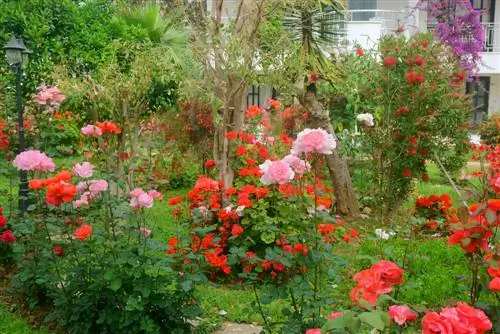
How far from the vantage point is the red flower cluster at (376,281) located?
2062mm

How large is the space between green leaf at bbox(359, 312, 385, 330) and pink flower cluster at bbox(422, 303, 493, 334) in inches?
4.8

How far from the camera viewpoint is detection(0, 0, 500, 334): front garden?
3.23 metres

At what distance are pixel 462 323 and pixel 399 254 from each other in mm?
4117

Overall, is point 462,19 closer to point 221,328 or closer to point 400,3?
→ point 400,3

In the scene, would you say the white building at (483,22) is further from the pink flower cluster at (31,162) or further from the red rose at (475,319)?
the red rose at (475,319)

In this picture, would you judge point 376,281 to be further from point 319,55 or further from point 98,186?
point 319,55

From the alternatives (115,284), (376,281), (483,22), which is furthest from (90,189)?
(483,22)

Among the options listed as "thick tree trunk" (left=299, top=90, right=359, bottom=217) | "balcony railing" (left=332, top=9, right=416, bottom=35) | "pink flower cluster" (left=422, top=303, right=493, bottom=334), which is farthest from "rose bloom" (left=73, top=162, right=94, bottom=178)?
"balcony railing" (left=332, top=9, right=416, bottom=35)

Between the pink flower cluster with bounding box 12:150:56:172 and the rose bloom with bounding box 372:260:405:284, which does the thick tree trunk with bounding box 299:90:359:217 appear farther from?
the rose bloom with bounding box 372:260:405:284

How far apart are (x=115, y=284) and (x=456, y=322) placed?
88.4 inches

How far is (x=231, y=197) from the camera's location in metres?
5.68

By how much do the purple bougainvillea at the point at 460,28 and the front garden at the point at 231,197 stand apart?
29.2ft

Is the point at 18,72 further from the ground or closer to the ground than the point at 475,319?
further from the ground

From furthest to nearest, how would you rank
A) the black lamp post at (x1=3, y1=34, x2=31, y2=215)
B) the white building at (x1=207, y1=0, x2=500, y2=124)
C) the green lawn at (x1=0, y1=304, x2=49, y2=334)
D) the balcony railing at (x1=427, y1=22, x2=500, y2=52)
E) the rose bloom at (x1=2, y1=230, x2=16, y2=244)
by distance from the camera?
the balcony railing at (x1=427, y1=22, x2=500, y2=52), the white building at (x1=207, y1=0, x2=500, y2=124), the black lamp post at (x1=3, y1=34, x2=31, y2=215), the rose bloom at (x1=2, y1=230, x2=16, y2=244), the green lawn at (x1=0, y1=304, x2=49, y2=334)
